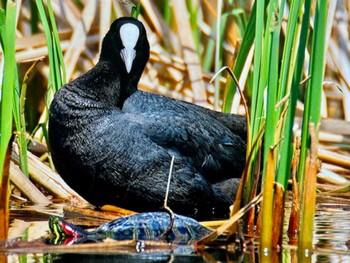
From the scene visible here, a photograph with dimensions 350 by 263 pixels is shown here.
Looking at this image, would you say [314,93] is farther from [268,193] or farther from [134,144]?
[134,144]

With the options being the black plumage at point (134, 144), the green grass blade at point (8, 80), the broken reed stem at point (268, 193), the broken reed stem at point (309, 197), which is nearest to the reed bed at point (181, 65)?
the black plumage at point (134, 144)

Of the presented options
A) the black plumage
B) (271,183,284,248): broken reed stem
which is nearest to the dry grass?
the black plumage

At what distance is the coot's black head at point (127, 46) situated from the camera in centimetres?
537

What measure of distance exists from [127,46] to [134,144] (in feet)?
1.91

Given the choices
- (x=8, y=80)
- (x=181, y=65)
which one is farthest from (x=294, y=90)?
(x=181, y=65)

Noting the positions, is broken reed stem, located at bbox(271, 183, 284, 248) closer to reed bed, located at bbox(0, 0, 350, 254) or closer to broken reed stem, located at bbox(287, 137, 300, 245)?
broken reed stem, located at bbox(287, 137, 300, 245)

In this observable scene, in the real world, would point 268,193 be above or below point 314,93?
below

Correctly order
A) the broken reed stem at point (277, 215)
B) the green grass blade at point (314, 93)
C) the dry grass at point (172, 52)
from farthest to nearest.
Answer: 1. the dry grass at point (172, 52)
2. the broken reed stem at point (277, 215)
3. the green grass blade at point (314, 93)

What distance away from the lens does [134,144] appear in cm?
520

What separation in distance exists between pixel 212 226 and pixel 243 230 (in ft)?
0.56

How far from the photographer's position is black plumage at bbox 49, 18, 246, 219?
17.0ft

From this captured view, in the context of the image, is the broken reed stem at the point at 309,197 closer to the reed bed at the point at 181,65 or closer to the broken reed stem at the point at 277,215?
the broken reed stem at the point at 277,215

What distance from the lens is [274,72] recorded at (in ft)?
11.9

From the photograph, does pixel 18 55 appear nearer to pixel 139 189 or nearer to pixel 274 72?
pixel 139 189
